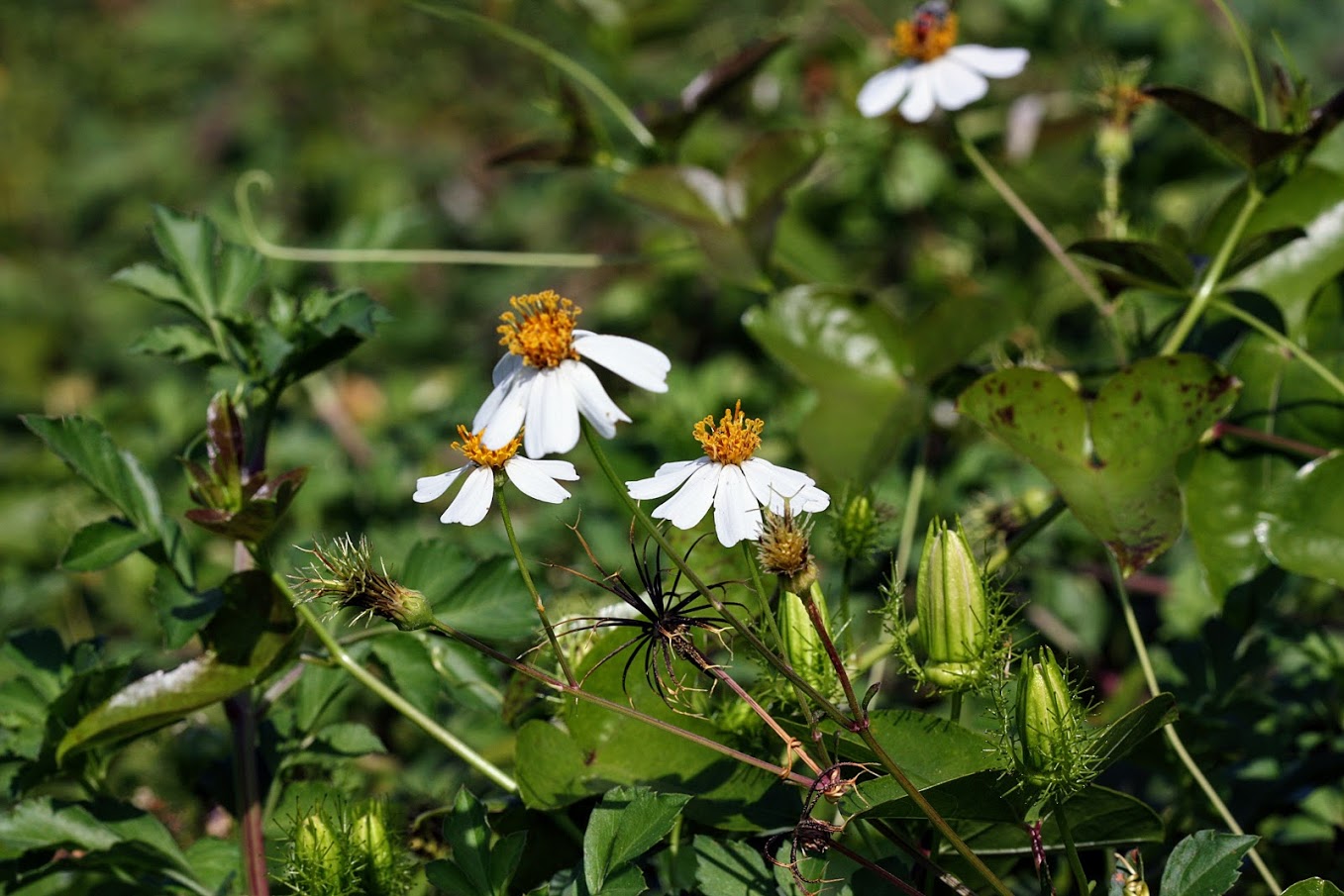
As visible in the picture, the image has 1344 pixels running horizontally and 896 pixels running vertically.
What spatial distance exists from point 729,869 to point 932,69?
758 millimetres

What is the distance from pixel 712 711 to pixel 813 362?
44cm

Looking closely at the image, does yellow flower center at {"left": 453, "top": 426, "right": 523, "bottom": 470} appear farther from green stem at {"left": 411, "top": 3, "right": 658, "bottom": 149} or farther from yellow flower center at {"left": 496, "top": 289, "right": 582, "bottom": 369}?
green stem at {"left": 411, "top": 3, "right": 658, "bottom": 149}

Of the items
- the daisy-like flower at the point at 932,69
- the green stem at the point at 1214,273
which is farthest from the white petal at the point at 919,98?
the green stem at the point at 1214,273

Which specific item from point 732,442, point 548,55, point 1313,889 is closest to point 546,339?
point 732,442

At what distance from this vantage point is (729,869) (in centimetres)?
75

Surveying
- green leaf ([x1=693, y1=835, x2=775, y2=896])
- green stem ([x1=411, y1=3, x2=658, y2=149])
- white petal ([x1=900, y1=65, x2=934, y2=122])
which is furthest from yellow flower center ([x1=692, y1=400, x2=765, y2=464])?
green stem ([x1=411, y1=3, x2=658, y2=149])

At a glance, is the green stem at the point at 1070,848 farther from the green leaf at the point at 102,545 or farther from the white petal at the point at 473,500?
the green leaf at the point at 102,545

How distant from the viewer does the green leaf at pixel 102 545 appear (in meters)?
0.85

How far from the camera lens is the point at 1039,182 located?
1.60m

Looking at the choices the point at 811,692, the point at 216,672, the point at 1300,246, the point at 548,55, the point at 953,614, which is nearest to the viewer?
the point at 811,692

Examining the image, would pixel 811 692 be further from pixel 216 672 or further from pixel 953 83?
pixel 953 83

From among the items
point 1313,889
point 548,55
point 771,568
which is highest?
point 548,55

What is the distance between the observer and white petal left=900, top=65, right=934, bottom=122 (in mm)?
1109

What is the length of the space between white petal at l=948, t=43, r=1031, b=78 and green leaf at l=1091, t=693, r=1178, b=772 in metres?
0.61
